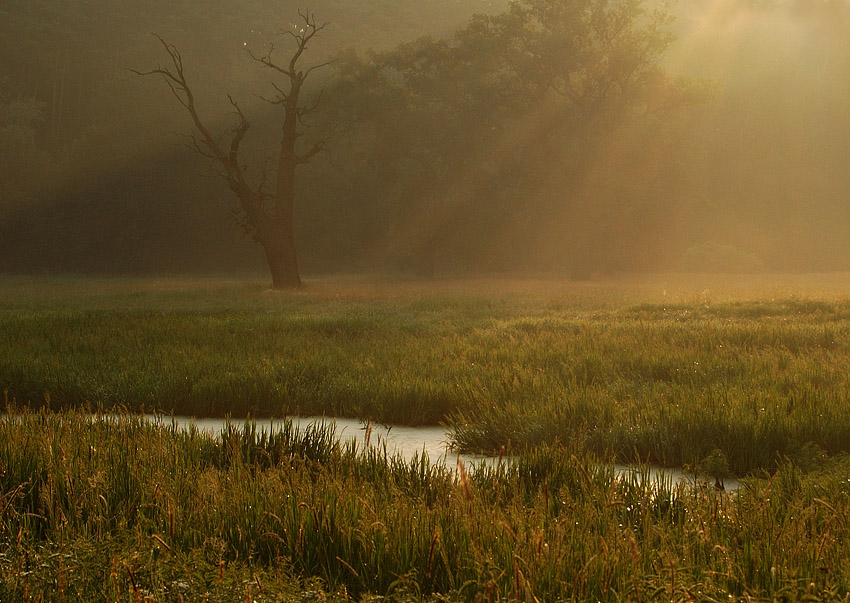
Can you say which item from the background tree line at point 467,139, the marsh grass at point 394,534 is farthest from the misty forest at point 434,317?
the background tree line at point 467,139

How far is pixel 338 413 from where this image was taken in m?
8.60

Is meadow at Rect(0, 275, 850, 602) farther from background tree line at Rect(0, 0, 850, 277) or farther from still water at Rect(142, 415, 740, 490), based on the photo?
background tree line at Rect(0, 0, 850, 277)

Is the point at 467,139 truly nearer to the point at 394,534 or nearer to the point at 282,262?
the point at 282,262

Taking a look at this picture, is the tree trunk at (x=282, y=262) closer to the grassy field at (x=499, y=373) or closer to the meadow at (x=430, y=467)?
the grassy field at (x=499, y=373)

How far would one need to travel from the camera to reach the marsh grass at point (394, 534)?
10.3ft

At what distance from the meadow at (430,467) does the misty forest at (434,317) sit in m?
0.03

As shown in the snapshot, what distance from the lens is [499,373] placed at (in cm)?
927

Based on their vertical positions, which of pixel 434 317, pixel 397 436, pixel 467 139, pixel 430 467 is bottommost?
pixel 397 436

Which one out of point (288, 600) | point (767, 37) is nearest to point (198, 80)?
point (767, 37)

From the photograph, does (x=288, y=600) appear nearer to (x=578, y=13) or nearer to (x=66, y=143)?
(x=578, y=13)

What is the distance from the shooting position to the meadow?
3260 mm

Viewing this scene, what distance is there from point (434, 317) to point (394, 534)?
13.0 meters

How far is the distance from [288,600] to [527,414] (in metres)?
4.30

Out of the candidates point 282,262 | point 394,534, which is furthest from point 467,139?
point 394,534
